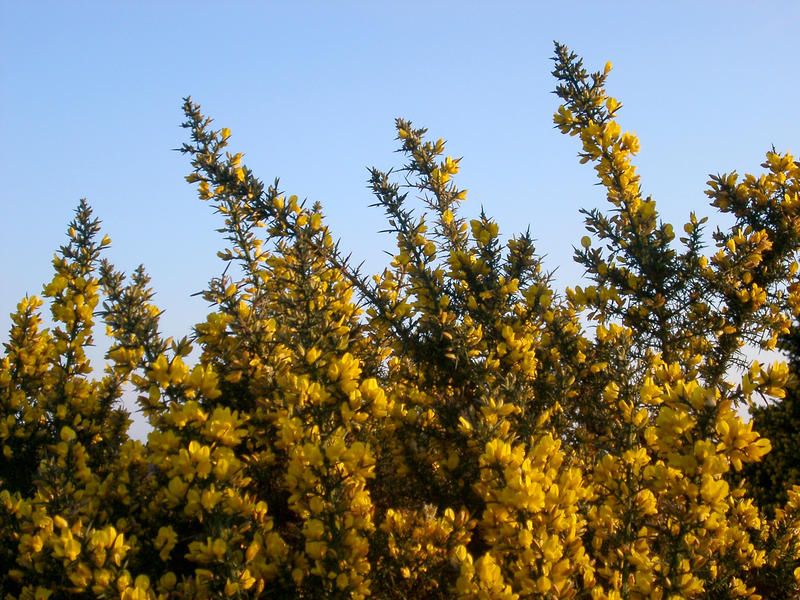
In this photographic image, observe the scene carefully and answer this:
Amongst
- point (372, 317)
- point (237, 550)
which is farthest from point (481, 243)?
point (237, 550)

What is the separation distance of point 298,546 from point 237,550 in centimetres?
49

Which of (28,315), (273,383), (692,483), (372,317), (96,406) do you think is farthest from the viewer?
(28,315)

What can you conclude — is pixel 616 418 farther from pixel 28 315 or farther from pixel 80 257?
pixel 28 315

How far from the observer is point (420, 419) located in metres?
3.35

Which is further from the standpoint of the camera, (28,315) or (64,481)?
(28,315)

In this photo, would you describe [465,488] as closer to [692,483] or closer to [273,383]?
[273,383]

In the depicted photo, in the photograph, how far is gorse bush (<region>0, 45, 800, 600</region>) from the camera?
2.20 meters

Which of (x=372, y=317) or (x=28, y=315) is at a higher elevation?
(x=28, y=315)

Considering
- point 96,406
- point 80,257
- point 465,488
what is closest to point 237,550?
point 465,488

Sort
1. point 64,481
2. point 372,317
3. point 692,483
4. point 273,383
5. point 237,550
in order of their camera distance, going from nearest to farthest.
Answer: point 692,483
point 237,550
point 64,481
point 273,383
point 372,317

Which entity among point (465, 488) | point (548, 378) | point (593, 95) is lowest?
point (465, 488)

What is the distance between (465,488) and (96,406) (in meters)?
2.51

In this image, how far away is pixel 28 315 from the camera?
488 cm

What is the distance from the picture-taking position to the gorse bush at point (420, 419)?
2.20 meters
